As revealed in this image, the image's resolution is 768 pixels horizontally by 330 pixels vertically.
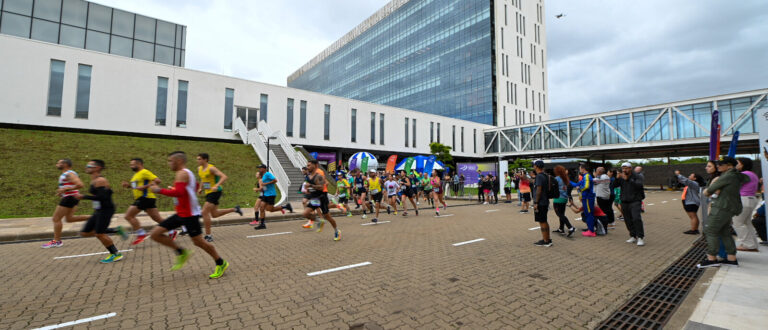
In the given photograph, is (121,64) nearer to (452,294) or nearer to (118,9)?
(118,9)

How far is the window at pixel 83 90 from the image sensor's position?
969 inches

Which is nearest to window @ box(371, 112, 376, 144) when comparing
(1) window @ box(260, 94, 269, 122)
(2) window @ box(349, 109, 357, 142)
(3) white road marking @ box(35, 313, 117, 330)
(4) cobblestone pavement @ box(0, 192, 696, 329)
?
(2) window @ box(349, 109, 357, 142)

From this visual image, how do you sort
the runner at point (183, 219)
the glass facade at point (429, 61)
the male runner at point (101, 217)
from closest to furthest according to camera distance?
the runner at point (183, 219), the male runner at point (101, 217), the glass facade at point (429, 61)

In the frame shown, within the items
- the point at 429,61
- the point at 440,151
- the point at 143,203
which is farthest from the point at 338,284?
the point at 429,61

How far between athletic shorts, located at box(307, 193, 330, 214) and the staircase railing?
7890 mm

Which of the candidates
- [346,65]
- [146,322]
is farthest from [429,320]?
[346,65]

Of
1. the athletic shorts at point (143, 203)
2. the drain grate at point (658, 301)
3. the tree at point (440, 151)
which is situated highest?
the tree at point (440, 151)

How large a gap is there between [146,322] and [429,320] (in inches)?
109

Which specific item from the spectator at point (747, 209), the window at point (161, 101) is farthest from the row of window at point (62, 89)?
the spectator at point (747, 209)

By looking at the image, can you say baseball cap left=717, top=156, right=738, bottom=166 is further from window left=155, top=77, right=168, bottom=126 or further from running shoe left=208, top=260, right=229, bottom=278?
window left=155, top=77, right=168, bottom=126

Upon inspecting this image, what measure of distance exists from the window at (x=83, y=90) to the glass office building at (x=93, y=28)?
16171 mm

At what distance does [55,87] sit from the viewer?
23906 millimetres

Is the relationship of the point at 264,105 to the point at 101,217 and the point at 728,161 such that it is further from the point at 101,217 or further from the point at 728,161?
the point at 728,161

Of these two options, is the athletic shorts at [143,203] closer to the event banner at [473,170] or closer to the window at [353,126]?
the event banner at [473,170]
